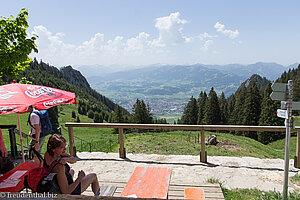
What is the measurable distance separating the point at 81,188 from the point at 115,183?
955 mm

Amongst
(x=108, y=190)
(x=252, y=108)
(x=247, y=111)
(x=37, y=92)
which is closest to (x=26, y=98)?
(x=37, y=92)

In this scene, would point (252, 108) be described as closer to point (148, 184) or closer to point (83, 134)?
point (83, 134)

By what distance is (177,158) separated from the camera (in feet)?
21.4

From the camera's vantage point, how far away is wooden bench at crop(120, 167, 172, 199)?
3.22 metres

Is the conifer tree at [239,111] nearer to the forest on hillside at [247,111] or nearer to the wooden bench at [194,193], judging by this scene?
the forest on hillside at [247,111]

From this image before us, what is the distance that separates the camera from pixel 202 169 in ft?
18.7

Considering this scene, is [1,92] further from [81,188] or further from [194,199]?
[194,199]

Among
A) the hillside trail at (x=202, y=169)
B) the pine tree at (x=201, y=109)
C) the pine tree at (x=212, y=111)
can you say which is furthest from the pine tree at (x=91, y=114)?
the hillside trail at (x=202, y=169)

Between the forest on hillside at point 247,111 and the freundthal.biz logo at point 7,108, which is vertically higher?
the freundthal.biz logo at point 7,108

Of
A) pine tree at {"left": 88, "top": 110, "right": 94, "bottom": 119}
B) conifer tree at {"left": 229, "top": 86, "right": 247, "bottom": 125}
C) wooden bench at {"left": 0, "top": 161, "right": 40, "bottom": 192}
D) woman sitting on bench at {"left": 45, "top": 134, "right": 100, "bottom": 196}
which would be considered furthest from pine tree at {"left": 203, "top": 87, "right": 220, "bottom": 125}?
pine tree at {"left": 88, "top": 110, "right": 94, "bottom": 119}

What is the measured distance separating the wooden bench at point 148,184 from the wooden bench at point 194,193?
13.6 inches

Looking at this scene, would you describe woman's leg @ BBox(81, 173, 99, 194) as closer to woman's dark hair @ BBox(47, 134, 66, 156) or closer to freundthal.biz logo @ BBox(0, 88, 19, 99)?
woman's dark hair @ BBox(47, 134, 66, 156)

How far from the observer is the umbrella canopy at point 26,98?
3768 mm

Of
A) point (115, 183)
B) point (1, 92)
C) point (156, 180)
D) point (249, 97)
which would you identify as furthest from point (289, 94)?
point (249, 97)
